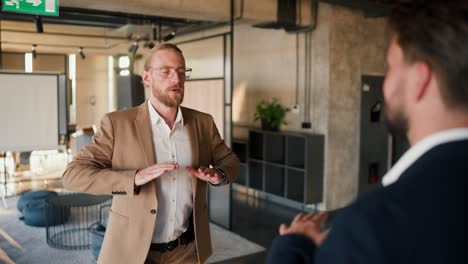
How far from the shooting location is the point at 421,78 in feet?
2.67

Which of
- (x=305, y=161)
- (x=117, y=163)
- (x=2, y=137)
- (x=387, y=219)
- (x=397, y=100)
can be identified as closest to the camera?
(x=387, y=219)

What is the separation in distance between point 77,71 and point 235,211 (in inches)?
361

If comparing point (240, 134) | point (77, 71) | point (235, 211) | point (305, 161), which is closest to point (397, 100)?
point (305, 161)

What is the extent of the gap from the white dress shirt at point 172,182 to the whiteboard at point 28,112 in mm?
3903

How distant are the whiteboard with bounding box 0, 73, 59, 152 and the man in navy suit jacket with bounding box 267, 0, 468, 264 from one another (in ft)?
16.9

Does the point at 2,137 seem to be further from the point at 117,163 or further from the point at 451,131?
the point at 451,131

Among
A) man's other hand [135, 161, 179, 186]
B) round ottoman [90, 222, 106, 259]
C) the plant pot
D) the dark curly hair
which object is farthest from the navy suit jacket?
the plant pot

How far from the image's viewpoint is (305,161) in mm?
6465

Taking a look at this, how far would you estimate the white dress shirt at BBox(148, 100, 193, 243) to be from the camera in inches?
78.7

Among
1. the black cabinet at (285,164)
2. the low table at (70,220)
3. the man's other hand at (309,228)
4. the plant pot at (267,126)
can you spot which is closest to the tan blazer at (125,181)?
the man's other hand at (309,228)

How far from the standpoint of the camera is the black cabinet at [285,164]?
6.50 m

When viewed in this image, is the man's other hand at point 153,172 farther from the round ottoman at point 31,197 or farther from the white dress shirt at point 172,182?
the round ottoman at point 31,197

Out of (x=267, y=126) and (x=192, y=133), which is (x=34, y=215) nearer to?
(x=267, y=126)

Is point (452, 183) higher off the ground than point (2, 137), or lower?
higher
